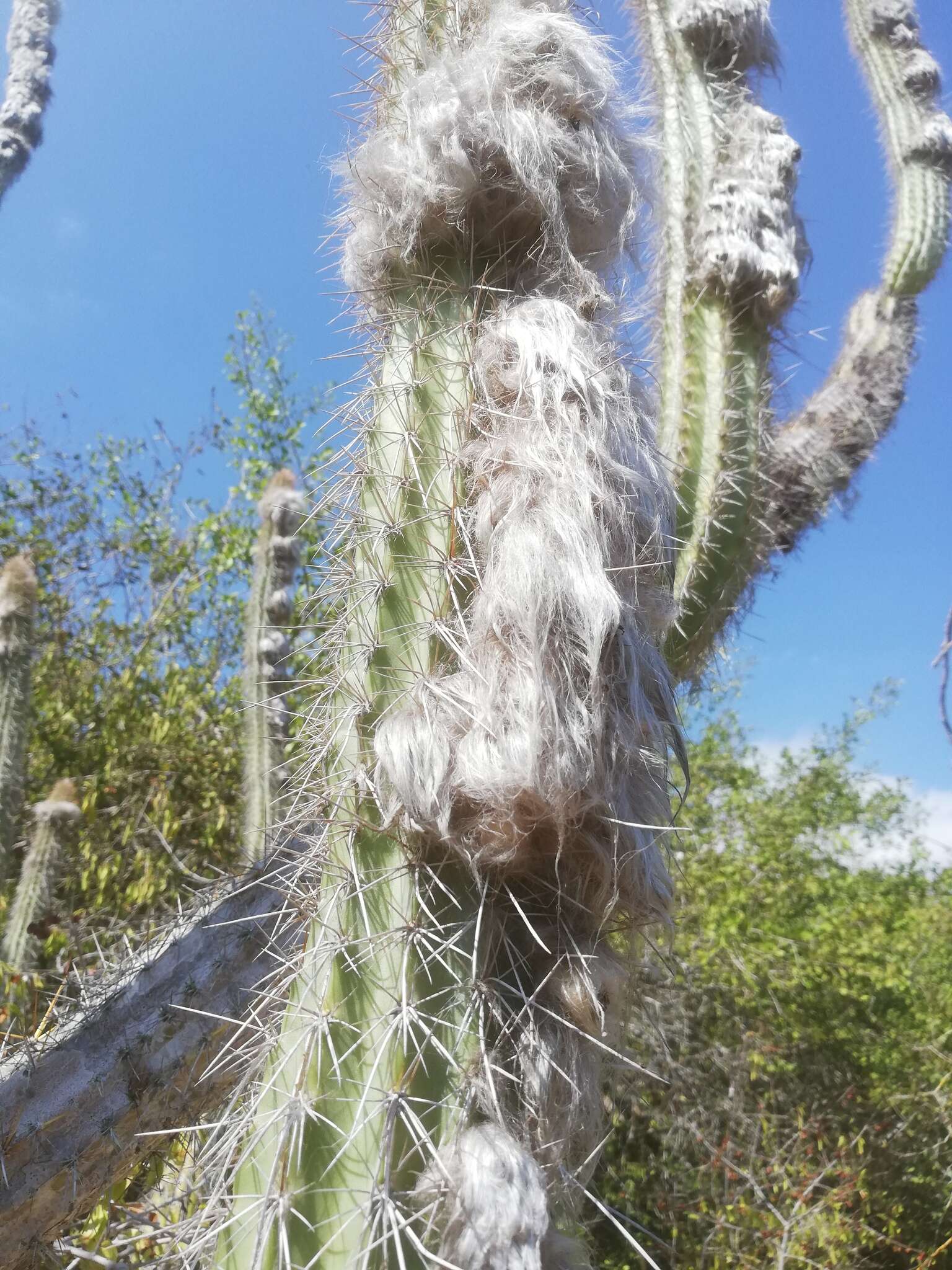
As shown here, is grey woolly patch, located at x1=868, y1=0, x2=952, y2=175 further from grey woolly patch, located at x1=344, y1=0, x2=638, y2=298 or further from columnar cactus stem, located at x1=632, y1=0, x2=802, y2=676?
grey woolly patch, located at x1=344, y1=0, x2=638, y2=298

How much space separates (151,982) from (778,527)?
201 centimetres

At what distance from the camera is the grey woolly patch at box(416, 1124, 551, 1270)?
74 cm

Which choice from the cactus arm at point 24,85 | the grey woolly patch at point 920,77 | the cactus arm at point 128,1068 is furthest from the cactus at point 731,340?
the cactus arm at point 24,85

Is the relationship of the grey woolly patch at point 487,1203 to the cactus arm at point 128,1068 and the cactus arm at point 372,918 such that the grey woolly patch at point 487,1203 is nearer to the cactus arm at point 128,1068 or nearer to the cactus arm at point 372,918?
the cactus arm at point 372,918

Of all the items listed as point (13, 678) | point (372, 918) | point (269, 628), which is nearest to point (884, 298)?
point (269, 628)

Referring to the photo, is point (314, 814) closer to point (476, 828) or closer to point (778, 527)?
point (476, 828)

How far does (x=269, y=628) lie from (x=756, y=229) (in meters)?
1.74

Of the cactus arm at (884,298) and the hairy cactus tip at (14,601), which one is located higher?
the cactus arm at (884,298)

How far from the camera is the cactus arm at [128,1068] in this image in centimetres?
106

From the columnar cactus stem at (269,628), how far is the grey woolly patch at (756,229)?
1332 mm

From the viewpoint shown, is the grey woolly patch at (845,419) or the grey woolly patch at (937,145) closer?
the grey woolly patch at (845,419)

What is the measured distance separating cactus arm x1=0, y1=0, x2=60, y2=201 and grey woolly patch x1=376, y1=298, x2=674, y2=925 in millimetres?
1927

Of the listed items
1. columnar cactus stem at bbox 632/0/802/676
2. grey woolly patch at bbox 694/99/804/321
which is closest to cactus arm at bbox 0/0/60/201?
columnar cactus stem at bbox 632/0/802/676

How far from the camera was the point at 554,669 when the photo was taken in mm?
865
